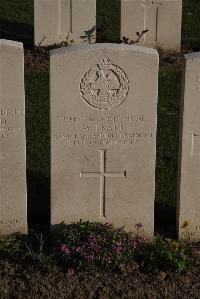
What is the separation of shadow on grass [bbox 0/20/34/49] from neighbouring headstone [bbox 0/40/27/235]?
289 inches

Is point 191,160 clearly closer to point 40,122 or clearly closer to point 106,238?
point 106,238

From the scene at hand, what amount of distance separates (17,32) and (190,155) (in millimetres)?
8878

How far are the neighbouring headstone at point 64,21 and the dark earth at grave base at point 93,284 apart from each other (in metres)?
7.45

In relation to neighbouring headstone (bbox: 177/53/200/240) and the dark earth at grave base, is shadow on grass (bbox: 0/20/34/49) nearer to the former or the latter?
A: neighbouring headstone (bbox: 177/53/200/240)

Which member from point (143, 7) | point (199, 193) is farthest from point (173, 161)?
point (143, 7)

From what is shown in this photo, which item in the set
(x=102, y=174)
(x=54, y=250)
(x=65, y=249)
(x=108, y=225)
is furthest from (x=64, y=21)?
(x=65, y=249)

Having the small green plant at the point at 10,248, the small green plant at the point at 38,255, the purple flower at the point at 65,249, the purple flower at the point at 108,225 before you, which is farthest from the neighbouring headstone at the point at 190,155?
the small green plant at the point at 10,248

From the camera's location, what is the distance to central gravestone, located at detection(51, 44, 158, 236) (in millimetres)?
6285

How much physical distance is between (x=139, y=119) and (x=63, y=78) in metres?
0.80

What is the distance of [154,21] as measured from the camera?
13.3 m

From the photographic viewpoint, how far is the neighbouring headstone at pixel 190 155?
6.34m

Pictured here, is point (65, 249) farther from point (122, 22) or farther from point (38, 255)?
point (122, 22)

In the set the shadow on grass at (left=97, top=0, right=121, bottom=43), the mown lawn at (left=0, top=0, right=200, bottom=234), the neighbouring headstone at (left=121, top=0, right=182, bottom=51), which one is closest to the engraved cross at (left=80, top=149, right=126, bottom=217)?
the mown lawn at (left=0, top=0, right=200, bottom=234)

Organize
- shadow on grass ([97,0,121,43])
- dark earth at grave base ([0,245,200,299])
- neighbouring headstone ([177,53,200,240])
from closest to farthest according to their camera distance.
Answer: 1. dark earth at grave base ([0,245,200,299])
2. neighbouring headstone ([177,53,200,240])
3. shadow on grass ([97,0,121,43])
